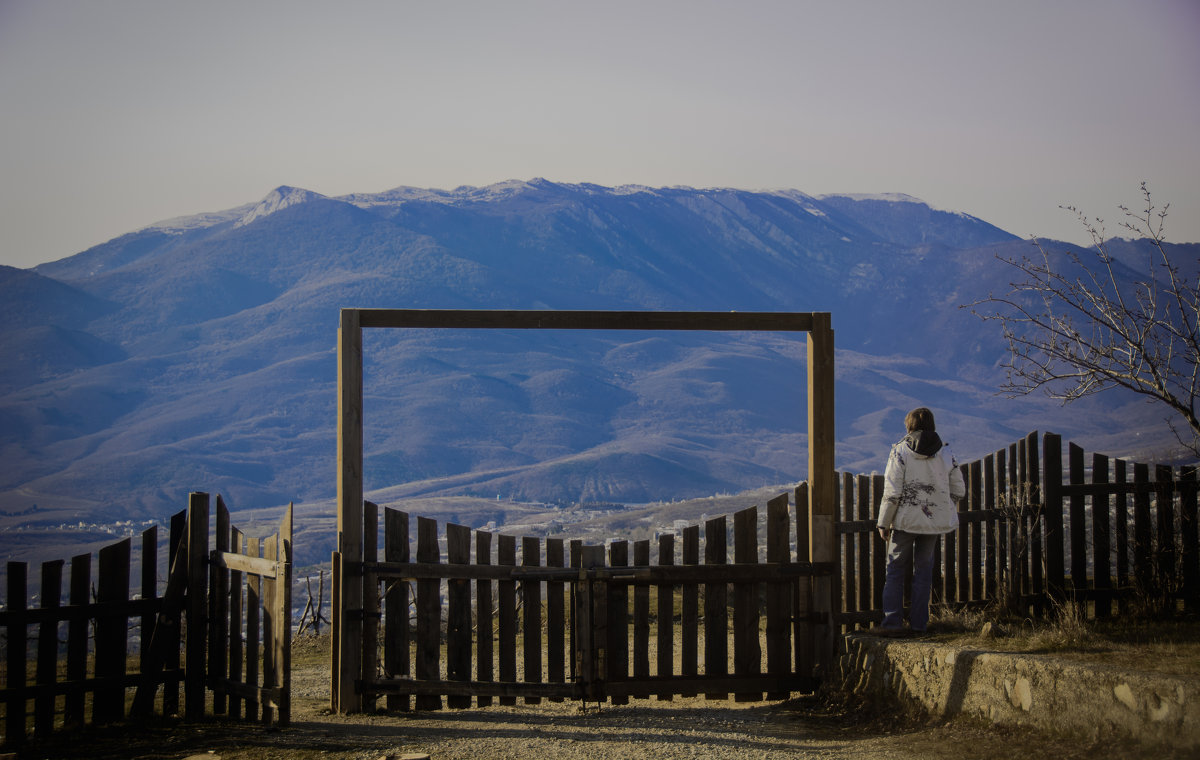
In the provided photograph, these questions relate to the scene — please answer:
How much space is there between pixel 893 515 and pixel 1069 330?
2.97m

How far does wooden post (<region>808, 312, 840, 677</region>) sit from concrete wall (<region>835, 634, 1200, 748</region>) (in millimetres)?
295

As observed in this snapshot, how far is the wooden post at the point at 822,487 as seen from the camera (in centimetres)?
912

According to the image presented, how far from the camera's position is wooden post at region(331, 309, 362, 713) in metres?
8.70

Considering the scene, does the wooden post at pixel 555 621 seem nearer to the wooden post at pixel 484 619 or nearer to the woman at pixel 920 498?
the wooden post at pixel 484 619

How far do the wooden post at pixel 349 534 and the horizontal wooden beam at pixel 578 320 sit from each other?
0.32 metres

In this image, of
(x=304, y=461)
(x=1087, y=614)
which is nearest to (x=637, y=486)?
(x=304, y=461)

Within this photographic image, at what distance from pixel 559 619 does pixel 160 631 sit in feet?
10.4

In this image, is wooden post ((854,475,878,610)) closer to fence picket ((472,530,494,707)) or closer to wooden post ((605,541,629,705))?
wooden post ((605,541,629,705))

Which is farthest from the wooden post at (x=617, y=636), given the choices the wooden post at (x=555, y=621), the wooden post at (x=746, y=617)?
the wooden post at (x=746, y=617)

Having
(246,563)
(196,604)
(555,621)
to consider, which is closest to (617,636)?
(555,621)

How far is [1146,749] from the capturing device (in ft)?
20.5

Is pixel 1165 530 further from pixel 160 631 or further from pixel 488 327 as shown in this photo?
pixel 160 631

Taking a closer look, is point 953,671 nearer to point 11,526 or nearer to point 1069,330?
point 1069,330

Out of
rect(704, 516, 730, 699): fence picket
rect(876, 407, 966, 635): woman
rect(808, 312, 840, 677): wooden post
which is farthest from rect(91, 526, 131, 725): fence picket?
rect(876, 407, 966, 635): woman
